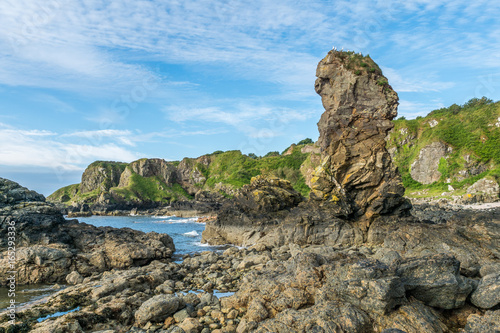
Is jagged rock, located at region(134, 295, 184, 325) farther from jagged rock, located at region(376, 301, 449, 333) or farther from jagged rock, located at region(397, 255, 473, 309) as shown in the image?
jagged rock, located at region(397, 255, 473, 309)

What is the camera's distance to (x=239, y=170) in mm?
123812

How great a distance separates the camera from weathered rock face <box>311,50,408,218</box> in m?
27.0

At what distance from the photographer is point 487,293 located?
28.9 feet

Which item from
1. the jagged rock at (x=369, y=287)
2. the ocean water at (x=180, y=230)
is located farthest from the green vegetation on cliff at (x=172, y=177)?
the jagged rock at (x=369, y=287)

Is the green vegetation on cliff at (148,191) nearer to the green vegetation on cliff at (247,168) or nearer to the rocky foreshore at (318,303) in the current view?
the green vegetation on cliff at (247,168)

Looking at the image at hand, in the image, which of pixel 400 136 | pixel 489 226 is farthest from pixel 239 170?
pixel 489 226

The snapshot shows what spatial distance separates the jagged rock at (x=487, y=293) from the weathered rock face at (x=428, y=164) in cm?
8329

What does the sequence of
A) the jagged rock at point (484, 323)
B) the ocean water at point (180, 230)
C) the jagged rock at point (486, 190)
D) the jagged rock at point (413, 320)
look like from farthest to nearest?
the jagged rock at point (486, 190) < the ocean water at point (180, 230) < the jagged rock at point (413, 320) < the jagged rock at point (484, 323)

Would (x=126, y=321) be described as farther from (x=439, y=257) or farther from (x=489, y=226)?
(x=489, y=226)

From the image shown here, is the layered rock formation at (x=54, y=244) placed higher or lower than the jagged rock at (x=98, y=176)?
lower

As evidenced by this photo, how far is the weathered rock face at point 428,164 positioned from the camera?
8169 centimetres

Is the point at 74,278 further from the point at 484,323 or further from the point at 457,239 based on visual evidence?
the point at 457,239

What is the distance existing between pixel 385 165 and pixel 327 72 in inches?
481

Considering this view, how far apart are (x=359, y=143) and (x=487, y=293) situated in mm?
20894
